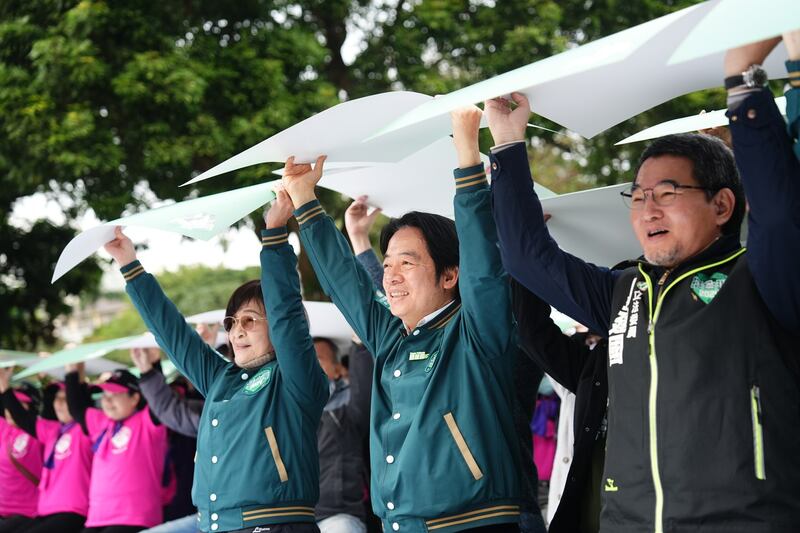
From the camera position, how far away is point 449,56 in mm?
9727

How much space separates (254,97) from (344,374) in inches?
139

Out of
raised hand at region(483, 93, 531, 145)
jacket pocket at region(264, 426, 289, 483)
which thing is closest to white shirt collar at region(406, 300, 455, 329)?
raised hand at region(483, 93, 531, 145)

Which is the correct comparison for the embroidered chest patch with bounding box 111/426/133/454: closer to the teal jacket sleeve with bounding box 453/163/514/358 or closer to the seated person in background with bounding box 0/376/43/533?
the seated person in background with bounding box 0/376/43/533

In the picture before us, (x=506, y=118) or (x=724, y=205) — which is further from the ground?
(x=506, y=118)

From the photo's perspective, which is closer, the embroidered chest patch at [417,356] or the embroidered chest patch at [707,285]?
the embroidered chest patch at [707,285]

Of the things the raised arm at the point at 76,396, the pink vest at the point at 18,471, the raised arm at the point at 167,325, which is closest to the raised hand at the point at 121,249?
the raised arm at the point at 167,325

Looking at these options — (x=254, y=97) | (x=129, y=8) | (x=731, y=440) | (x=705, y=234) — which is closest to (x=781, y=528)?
(x=731, y=440)

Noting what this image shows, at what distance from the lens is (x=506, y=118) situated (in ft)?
9.14

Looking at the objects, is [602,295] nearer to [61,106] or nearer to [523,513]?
[523,513]

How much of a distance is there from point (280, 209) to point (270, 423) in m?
0.88

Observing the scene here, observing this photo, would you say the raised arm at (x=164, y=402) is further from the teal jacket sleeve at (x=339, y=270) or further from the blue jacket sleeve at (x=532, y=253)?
the blue jacket sleeve at (x=532, y=253)

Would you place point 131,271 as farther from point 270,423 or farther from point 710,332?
point 710,332

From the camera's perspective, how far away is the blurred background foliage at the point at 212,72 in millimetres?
8297

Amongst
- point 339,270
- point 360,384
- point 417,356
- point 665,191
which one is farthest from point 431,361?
point 360,384
